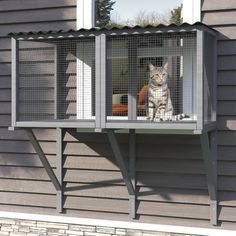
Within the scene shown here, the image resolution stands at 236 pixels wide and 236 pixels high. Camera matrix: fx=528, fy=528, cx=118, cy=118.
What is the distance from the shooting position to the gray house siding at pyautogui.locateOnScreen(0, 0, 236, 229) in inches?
187

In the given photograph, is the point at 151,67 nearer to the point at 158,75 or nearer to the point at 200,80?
the point at 158,75

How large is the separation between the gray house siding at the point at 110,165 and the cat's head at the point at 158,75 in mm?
604

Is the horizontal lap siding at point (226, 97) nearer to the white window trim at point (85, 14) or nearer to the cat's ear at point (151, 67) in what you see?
the cat's ear at point (151, 67)

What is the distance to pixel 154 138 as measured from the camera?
500cm

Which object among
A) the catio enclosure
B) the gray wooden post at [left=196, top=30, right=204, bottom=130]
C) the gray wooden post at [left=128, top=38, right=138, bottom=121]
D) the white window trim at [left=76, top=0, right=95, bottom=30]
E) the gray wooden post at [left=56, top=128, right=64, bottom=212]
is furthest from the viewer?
the gray wooden post at [left=56, top=128, right=64, bottom=212]

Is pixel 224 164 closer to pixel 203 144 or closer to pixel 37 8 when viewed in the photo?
pixel 203 144

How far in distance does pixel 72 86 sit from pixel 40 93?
35 centimetres

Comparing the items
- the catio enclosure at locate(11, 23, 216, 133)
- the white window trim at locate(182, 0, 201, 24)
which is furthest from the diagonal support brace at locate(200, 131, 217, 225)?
the white window trim at locate(182, 0, 201, 24)

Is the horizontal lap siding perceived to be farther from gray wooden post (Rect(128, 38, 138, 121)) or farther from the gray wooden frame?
gray wooden post (Rect(128, 38, 138, 121))

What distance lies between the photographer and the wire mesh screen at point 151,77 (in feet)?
14.7

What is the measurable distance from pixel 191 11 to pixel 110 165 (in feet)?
5.45

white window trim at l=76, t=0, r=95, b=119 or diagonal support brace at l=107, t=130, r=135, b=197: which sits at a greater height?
white window trim at l=76, t=0, r=95, b=119

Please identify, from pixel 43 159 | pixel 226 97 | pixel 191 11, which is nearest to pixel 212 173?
pixel 226 97

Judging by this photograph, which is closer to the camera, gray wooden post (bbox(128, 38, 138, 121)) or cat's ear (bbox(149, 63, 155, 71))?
cat's ear (bbox(149, 63, 155, 71))
